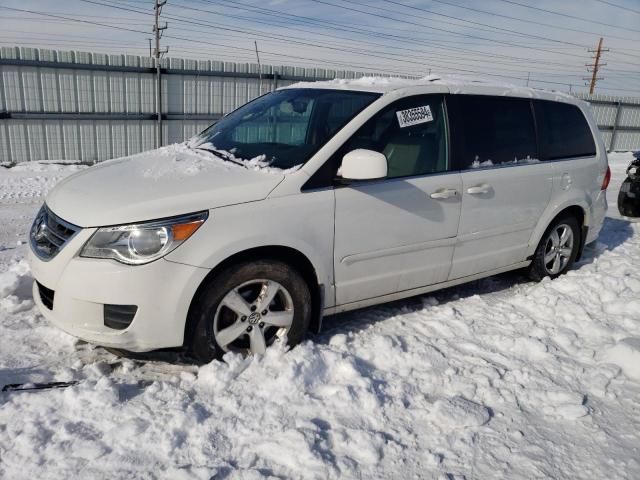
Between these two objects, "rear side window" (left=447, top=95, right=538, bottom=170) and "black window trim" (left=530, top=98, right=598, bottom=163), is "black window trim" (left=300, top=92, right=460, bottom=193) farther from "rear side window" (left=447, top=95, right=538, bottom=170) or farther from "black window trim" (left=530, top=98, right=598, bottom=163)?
"black window trim" (left=530, top=98, right=598, bottom=163)

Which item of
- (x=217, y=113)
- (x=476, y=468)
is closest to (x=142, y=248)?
(x=476, y=468)

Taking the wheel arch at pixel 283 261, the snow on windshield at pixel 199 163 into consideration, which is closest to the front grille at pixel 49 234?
the snow on windshield at pixel 199 163

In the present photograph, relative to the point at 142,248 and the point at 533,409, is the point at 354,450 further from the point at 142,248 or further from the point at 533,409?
the point at 142,248

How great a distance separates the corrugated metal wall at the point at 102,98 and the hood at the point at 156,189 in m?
8.19

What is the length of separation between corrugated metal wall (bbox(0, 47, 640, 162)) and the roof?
8.06 meters

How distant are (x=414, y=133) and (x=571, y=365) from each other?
1873 mm

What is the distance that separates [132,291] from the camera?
294 cm

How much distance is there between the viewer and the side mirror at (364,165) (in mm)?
3355

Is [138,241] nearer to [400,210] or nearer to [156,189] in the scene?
[156,189]

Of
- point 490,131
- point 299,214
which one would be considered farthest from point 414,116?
point 299,214

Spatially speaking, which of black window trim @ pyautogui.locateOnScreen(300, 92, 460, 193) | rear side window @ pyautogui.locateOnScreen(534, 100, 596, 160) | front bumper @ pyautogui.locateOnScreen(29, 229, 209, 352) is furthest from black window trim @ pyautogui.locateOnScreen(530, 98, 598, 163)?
front bumper @ pyautogui.locateOnScreen(29, 229, 209, 352)

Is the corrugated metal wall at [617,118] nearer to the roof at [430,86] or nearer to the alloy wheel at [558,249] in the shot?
the alloy wheel at [558,249]

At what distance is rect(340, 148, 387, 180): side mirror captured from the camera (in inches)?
132

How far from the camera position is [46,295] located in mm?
3270
